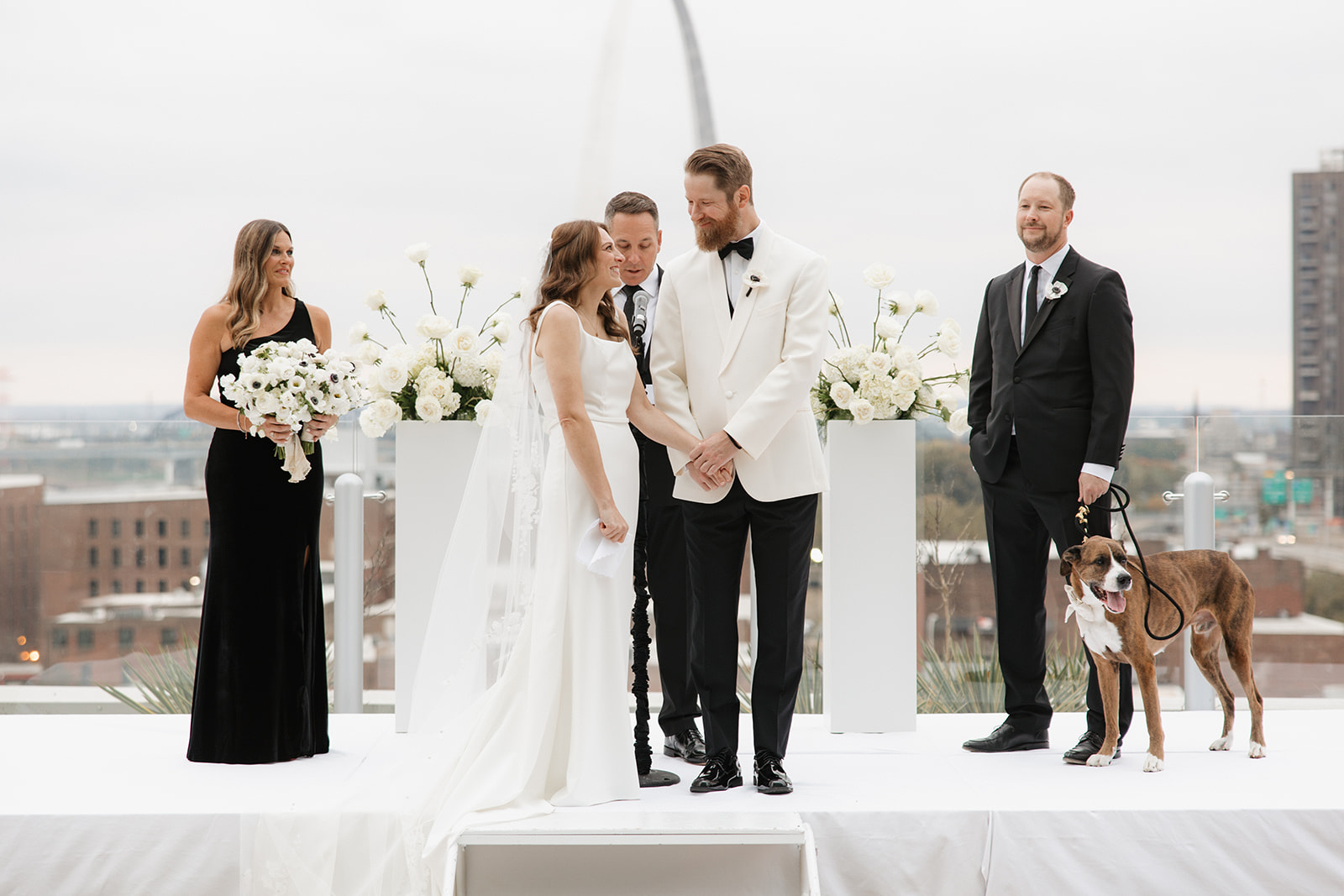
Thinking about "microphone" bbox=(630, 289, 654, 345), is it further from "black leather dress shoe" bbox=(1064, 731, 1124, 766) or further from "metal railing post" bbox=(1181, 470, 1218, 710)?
"metal railing post" bbox=(1181, 470, 1218, 710)

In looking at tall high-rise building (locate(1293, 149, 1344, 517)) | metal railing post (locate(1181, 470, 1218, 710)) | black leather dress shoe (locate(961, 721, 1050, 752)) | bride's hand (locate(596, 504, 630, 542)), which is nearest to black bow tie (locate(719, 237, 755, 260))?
bride's hand (locate(596, 504, 630, 542))

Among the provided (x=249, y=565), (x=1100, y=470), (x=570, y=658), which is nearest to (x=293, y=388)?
(x=249, y=565)

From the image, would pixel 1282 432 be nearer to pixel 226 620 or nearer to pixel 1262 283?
pixel 226 620

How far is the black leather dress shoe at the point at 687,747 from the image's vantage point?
3246 mm

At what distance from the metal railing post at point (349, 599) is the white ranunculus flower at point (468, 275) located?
39.1 inches

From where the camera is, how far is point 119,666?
4.55 meters

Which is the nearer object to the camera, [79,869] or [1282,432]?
[79,869]

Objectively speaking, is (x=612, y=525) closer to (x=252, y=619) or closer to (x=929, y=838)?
(x=929, y=838)

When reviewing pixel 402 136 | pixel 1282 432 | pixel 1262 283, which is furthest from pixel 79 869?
pixel 1262 283

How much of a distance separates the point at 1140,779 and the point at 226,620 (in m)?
2.82

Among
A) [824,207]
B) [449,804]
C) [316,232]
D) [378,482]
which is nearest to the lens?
[449,804]

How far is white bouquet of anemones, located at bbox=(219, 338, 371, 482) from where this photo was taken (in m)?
3.11

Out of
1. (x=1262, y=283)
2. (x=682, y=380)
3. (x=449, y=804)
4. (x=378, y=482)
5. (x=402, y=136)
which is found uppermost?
(x=402, y=136)

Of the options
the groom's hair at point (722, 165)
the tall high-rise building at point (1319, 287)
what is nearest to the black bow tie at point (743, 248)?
the groom's hair at point (722, 165)
